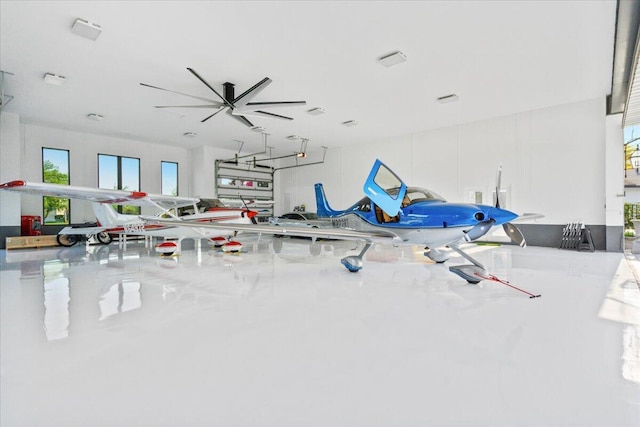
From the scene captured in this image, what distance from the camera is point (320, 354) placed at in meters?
2.08

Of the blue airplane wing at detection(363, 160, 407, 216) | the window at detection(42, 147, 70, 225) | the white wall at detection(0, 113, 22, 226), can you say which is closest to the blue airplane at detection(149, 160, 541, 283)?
the blue airplane wing at detection(363, 160, 407, 216)

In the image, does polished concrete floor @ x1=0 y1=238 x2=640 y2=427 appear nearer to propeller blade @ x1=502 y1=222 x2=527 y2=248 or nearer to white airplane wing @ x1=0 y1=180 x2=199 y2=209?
propeller blade @ x1=502 y1=222 x2=527 y2=248

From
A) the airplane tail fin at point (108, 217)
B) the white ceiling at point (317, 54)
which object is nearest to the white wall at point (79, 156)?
the white ceiling at point (317, 54)

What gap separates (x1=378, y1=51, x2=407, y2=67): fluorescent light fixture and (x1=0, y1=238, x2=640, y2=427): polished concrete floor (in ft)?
13.1

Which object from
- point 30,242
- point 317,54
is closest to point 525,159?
point 317,54

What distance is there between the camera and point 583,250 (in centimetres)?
771

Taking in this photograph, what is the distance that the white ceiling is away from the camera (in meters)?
4.17

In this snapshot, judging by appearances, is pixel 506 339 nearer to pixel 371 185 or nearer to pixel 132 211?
pixel 371 185

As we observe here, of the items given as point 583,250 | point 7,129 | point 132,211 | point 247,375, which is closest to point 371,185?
point 247,375

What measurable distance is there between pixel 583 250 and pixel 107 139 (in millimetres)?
15759

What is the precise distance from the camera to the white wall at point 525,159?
7809 millimetres

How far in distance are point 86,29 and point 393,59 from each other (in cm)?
499

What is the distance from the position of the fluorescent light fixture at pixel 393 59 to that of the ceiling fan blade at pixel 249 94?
2.14m

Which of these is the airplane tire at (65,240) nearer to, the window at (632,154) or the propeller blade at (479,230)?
the propeller blade at (479,230)
